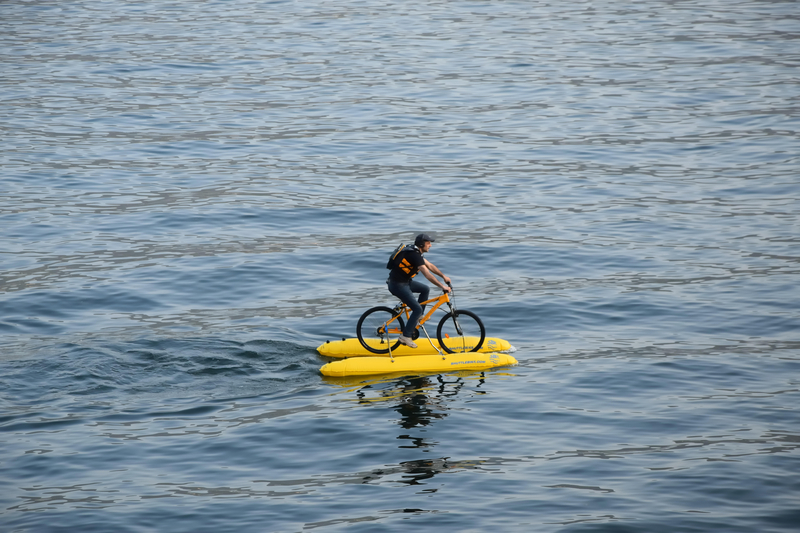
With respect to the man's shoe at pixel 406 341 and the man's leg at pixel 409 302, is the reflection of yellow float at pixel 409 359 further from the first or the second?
the man's leg at pixel 409 302

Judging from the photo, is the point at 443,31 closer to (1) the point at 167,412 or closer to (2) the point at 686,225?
(2) the point at 686,225

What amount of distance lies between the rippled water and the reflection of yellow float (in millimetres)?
274

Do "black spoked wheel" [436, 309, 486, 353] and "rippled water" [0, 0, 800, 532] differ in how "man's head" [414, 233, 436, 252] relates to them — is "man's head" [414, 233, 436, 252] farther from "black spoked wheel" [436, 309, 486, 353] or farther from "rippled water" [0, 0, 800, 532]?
"rippled water" [0, 0, 800, 532]

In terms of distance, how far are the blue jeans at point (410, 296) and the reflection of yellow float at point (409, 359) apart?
1.66 ft

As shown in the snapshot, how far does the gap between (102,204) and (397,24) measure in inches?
1523

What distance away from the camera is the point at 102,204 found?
1249 inches

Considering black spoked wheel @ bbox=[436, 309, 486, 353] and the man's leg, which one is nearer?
the man's leg

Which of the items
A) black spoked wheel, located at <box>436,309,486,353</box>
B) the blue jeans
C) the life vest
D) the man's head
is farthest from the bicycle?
the man's head

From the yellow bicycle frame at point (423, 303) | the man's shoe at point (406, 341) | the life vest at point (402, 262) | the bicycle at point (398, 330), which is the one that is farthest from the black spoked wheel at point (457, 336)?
the life vest at point (402, 262)

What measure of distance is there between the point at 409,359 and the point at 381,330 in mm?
825

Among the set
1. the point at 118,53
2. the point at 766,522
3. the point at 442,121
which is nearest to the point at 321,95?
the point at 442,121

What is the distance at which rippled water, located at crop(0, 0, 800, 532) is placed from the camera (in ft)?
46.8

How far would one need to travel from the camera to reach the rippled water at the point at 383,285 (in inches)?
562

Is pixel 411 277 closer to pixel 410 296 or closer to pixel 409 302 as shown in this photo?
pixel 410 296
